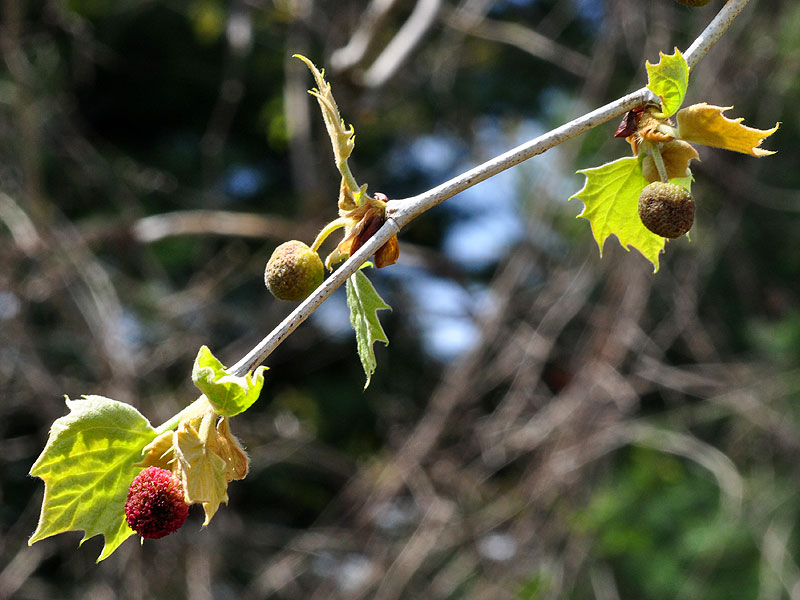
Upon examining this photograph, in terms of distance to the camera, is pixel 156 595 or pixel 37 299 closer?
pixel 37 299

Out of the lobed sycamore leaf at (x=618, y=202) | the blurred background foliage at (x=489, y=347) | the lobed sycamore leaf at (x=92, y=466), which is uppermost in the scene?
the lobed sycamore leaf at (x=618, y=202)

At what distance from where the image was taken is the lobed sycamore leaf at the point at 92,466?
93cm

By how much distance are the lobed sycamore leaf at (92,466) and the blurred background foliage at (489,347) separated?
2478 millimetres

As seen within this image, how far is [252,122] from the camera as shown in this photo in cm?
771

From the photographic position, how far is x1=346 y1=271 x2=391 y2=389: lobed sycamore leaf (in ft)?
3.36

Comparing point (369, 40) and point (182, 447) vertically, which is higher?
point (369, 40)

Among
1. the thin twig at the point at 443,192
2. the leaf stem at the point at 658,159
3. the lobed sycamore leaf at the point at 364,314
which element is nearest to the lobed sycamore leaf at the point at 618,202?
the leaf stem at the point at 658,159

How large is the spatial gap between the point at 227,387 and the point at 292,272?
151 mm

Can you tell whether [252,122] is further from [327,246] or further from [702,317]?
[702,317]

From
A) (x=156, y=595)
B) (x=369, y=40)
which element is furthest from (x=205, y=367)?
(x=156, y=595)

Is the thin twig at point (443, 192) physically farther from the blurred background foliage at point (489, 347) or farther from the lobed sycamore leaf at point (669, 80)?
the blurred background foliage at point (489, 347)

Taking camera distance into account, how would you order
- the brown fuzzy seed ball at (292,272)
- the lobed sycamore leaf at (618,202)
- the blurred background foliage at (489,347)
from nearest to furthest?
the brown fuzzy seed ball at (292,272), the lobed sycamore leaf at (618,202), the blurred background foliage at (489,347)

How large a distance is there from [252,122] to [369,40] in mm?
4703

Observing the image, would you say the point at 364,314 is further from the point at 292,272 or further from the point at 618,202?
the point at 618,202
